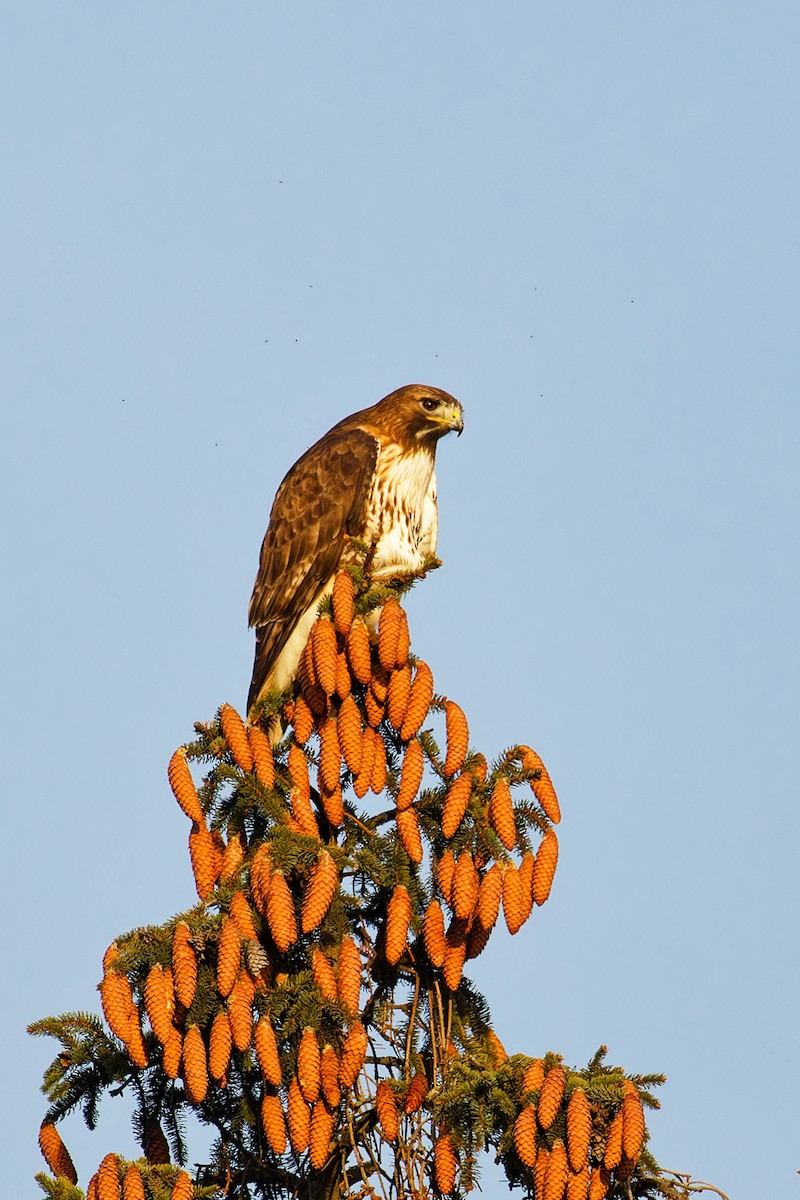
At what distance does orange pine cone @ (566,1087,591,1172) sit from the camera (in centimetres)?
511

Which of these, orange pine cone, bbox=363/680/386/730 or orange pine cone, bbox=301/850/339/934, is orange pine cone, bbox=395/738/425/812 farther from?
orange pine cone, bbox=301/850/339/934

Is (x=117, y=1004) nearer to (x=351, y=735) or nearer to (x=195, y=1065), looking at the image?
(x=195, y=1065)

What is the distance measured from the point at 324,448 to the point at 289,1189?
16.4ft

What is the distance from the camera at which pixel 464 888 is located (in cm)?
589

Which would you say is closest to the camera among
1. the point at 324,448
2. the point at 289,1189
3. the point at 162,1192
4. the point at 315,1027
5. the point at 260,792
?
the point at 162,1192

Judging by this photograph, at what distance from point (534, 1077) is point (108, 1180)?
138cm

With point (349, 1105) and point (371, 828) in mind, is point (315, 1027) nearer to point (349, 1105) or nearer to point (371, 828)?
point (349, 1105)

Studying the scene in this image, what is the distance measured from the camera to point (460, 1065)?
5.46 m

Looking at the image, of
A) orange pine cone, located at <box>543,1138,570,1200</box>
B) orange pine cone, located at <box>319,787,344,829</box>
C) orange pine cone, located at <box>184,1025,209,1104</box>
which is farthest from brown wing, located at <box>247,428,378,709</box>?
orange pine cone, located at <box>543,1138,570,1200</box>

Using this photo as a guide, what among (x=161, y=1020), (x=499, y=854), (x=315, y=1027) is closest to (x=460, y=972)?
(x=499, y=854)

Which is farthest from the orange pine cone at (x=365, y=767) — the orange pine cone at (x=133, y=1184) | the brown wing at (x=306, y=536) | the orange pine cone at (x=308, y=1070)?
the brown wing at (x=306, y=536)

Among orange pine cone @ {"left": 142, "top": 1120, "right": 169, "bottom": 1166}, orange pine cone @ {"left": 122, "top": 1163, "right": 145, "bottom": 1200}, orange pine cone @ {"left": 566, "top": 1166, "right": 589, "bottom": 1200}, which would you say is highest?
orange pine cone @ {"left": 142, "top": 1120, "right": 169, "bottom": 1166}

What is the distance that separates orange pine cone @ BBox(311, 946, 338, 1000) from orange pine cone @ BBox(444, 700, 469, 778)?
1073 mm

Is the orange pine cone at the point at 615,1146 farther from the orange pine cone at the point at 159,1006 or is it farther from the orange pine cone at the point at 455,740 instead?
the orange pine cone at the point at 455,740
